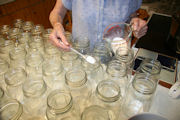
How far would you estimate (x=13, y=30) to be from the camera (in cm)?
76

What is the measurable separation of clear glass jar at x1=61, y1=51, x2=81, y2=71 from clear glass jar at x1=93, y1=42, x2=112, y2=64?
88 millimetres

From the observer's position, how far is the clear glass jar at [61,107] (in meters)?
0.33

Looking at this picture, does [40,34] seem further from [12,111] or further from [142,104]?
[142,104]

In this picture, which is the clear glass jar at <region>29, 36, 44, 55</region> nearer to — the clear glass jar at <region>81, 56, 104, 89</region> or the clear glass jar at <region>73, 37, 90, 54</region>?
the clear glass jar at <region>73, 37, 90, 54</region>

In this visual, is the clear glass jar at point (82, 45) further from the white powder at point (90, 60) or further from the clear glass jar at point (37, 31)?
the clear glass jar at point (37, 31)

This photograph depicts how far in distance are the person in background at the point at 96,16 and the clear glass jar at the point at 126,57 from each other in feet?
0.56

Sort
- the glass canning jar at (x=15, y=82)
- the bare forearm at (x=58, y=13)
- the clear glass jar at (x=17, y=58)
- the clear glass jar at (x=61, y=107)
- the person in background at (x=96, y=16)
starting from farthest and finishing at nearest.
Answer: the bare forearm at (x=58, y=13) → the person in background at (x=96, y=16) → the clear glass jar at (x=17, y=58) → the glass canning jar at (x=15, y=82) → the clear glass jar at (x=61, y=107)

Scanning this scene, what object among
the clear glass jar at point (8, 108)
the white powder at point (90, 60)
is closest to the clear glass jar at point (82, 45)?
the white powder at point (90, 60)

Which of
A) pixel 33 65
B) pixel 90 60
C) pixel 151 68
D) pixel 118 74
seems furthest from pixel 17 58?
pixel 151 68

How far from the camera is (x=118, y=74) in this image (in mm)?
467

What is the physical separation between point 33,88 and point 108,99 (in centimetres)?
26

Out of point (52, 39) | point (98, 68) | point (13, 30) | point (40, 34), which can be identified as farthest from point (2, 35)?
point (98, 68)

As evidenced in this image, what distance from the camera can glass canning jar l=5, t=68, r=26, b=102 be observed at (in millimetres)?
444

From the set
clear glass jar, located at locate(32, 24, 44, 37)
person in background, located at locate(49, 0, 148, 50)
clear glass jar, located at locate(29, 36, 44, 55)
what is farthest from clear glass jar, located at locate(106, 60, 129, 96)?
clear glass jar, located at locate(32, 24, 44, 37)
